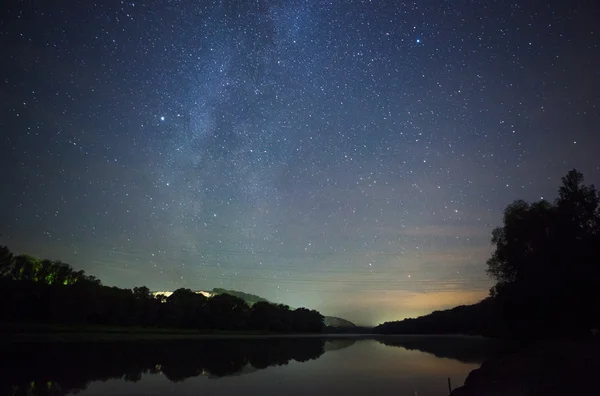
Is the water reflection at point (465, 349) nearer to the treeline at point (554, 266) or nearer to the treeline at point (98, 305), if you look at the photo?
the treeline at point (554, 266)

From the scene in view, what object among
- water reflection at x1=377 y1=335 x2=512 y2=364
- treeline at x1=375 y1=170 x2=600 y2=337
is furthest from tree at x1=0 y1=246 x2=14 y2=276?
treeline at x1=375 y1=170 x2=600 y2=337

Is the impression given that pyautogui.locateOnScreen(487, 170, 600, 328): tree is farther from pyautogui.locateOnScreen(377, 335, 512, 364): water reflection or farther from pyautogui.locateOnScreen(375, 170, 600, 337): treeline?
pyautogui.locateOnScreen(377, 335, 512, 364): water reflection

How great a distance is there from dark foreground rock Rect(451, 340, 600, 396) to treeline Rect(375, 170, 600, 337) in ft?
70.3

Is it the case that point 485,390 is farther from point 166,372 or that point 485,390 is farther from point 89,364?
point 89,364

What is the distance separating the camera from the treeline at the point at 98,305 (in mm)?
90950

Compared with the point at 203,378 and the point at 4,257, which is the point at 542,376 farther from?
the point at 4,257

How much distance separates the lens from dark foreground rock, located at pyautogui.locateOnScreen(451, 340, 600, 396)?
15.5 metres

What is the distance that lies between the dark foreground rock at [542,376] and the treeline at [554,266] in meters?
21.4

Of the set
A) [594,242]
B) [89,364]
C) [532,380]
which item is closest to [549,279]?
[594,242]

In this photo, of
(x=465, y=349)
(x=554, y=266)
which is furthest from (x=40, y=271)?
(x=554, y=266)

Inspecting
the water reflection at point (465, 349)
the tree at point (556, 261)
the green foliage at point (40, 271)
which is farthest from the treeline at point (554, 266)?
the green foliage at point (40, 271)

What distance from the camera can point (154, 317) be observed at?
123m

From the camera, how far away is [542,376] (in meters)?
18.6

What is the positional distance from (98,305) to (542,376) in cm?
9974
